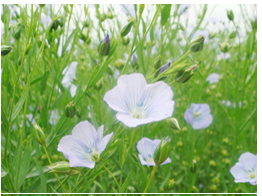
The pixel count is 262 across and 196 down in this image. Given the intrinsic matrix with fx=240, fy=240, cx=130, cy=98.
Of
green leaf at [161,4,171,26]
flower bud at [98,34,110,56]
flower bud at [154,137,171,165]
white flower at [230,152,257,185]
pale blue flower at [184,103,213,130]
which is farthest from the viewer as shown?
pale blue flower at [184,103,213,130]


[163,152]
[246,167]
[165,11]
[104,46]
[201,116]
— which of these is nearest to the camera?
[163,152]

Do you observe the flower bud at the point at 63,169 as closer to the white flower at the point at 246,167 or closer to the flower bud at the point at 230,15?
the white flower at the point at 246,167

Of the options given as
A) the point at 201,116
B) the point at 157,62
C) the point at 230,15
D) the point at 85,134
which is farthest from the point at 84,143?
the point at 201,116

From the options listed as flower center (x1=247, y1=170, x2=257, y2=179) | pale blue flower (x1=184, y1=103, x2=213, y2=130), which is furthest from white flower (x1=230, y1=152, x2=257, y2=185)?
pale blue flower (x1=184, y1=103, x2=213, y2=130)

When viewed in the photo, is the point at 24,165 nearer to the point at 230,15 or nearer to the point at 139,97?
the point at 139,97

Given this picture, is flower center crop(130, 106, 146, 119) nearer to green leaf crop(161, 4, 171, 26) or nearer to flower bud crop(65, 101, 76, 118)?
flower bud crop(65, 101, 76, 118)

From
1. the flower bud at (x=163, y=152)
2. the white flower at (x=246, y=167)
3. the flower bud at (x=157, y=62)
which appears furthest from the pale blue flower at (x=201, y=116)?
the flower bud at (x=163, y=152)
